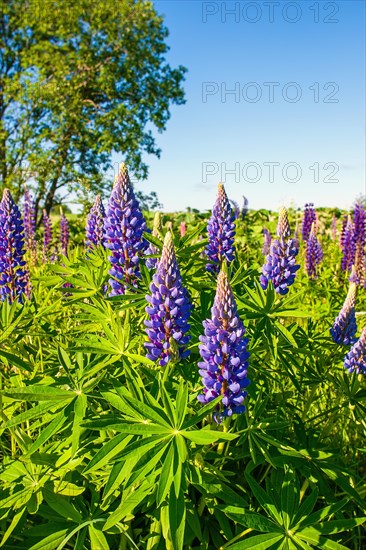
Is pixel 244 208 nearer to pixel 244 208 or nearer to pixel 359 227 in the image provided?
pixel 244 208

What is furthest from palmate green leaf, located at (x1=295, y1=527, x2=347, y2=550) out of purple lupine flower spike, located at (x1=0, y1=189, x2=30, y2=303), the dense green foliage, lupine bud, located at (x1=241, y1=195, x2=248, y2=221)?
lupine bud, located at (x1=241, y1=195, x2=248, y2=221)

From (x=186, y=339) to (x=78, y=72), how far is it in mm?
14937

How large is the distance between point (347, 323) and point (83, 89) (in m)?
14.9

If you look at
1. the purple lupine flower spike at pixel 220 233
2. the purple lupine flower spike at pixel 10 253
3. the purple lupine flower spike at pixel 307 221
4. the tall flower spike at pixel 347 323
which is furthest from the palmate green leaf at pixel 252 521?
the purple lupine flower spike at pixel 307 221

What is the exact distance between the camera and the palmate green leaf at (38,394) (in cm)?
168

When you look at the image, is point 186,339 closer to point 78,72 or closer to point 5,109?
point 78,72

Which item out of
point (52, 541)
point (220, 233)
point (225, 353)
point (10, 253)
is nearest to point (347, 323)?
point (220, 233)

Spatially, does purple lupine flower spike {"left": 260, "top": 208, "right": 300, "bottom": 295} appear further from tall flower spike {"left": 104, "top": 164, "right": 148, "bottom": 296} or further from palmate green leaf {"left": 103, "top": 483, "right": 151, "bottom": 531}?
palmate green leaf {"left": 103, "top": 483, "right": 151, "bottom": 531}

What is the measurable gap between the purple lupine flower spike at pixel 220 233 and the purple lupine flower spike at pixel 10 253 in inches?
45.3

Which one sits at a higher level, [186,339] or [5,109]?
[5,109]

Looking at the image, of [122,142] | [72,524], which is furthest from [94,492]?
[122,142]

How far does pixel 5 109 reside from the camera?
16.2 m

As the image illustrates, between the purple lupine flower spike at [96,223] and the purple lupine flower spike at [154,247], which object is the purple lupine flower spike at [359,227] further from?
the purple lupine flower spike at [154,247]

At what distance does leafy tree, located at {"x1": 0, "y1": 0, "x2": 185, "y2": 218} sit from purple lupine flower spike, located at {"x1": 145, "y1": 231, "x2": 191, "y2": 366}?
1259 centimetres
